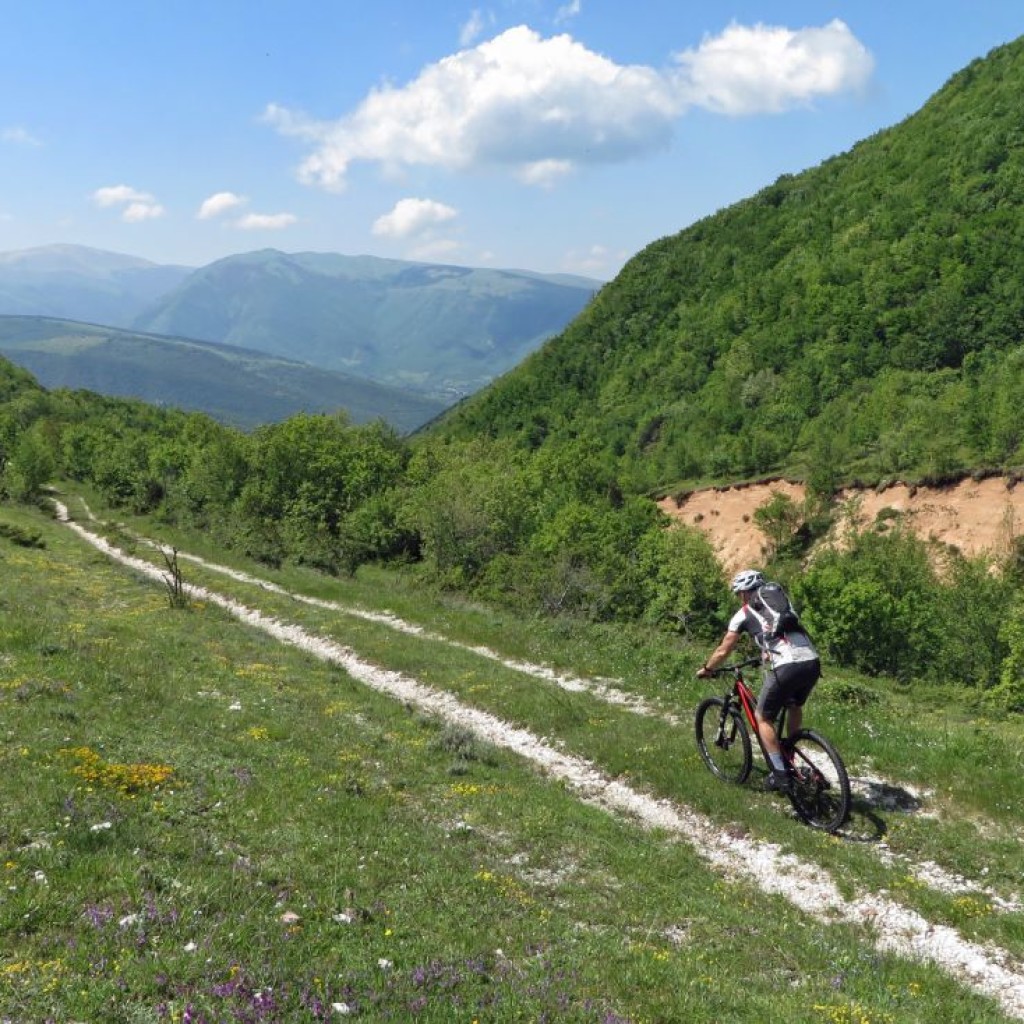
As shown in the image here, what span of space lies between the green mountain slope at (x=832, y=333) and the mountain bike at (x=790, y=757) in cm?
6461

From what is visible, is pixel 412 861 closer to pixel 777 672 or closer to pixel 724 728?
pixel 777 672

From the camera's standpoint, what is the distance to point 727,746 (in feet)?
43.8

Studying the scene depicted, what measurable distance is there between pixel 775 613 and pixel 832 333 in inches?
4467

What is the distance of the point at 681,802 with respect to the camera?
1251 cm

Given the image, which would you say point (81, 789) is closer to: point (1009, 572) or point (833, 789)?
point (833, 789)

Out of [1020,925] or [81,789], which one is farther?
[81,789]

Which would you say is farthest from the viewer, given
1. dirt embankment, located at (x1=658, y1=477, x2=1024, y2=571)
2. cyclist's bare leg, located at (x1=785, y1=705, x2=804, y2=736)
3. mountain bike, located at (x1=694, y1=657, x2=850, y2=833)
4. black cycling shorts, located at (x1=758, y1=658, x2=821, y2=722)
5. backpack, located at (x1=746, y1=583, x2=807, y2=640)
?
dirt embankment, located at (x1=658, y1=477, x2=1024, y2=571)

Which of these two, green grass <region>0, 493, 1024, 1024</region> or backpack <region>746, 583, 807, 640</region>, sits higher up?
backpack <region>746, 583, 807, 640</region>

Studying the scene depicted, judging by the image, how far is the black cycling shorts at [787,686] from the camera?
10.7 meters

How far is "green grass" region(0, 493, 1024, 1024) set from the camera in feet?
19.8

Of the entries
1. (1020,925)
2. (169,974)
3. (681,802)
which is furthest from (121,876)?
(1020,925)

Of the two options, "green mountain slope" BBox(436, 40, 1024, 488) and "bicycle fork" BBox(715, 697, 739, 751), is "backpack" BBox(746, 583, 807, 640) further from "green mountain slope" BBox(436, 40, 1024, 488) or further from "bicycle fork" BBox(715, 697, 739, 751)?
"green mountain slope" BBox(436, 40, 1024, 488)

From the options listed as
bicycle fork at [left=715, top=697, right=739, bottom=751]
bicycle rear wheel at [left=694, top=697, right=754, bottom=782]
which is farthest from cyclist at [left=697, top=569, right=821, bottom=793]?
bicycle fork at [left=715, top=697, right=739, bottom=751]

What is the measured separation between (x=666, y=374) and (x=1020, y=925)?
13148 cm
